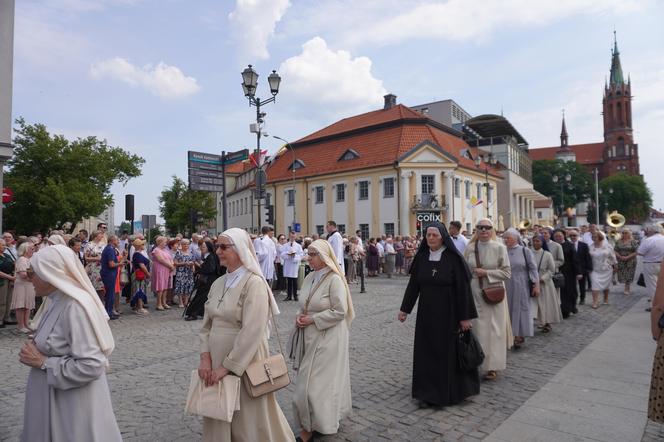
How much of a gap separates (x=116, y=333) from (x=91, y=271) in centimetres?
227

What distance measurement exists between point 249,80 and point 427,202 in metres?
28.6

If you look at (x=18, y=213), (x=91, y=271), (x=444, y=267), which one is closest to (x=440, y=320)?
(x=444, y=267)

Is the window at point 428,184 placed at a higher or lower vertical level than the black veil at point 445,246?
higher

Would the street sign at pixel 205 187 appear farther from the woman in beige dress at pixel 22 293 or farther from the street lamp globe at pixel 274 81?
the woman in beige dress at pixel 22 293

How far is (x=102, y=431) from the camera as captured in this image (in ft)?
9.32

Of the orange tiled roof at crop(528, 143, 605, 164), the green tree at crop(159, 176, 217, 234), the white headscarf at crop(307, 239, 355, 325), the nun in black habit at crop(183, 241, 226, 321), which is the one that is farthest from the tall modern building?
the white headscarf at crop(307, 239, 355, 325)

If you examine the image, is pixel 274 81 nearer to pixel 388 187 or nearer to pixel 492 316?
pixel 492 316

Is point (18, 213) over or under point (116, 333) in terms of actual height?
over

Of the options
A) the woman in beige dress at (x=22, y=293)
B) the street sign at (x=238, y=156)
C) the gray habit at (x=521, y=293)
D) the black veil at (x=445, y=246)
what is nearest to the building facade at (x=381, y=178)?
the street sign at (x=238, y=156)

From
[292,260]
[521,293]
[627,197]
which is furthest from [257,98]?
[627,197]

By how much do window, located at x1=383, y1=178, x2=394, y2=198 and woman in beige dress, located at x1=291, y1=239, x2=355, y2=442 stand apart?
125ft

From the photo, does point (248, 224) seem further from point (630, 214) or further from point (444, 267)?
point (630, 214)

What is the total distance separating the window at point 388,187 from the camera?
42156mm

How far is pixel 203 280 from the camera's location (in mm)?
10812
